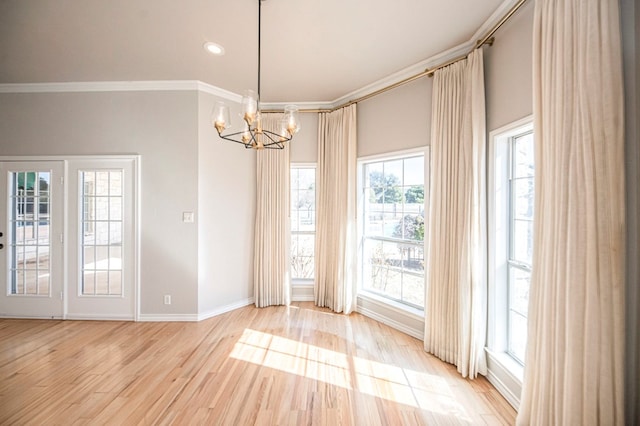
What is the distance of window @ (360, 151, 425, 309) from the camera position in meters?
3.13

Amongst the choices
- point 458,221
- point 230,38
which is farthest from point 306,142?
point 458,221

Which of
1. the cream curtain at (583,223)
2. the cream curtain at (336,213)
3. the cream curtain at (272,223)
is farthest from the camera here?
the cream curtain at (272,223)

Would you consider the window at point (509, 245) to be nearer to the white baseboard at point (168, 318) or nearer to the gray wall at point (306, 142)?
the gray wall at point (306, 142)

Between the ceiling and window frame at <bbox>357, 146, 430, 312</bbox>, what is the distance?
3.08 ft

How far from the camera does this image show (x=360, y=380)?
2260 millimetres

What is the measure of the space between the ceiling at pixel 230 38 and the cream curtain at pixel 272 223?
1085mm

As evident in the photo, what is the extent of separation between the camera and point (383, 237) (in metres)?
3.52

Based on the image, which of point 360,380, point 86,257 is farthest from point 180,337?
point 360,380

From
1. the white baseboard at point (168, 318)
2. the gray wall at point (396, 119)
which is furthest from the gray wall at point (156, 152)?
the gray wall at point (396, 119)

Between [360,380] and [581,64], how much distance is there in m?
2.51

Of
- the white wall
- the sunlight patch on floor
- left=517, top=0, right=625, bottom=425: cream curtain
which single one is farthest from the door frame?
left=517, top=0, right=625, bottom=425: cream curtain

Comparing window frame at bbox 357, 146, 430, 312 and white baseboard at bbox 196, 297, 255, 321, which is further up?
window frame at bbox 357, 146, 430, 312

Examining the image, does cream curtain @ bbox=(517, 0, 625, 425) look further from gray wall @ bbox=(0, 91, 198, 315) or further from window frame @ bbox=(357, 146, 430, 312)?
gray wall @ bbox=(0, 91, 198, 315)

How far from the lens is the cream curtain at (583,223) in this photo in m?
1.19
